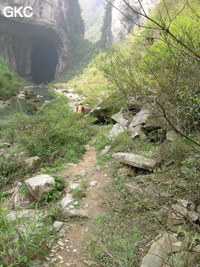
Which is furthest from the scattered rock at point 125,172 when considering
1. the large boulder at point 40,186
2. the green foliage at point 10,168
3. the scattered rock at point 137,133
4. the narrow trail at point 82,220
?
the green foliage at point 10,168

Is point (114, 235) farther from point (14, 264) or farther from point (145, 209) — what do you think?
point (14, 264)

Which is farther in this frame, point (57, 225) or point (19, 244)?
point (57, 225)

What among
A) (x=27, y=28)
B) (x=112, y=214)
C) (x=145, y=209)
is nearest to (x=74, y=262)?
(x=112, y=214)

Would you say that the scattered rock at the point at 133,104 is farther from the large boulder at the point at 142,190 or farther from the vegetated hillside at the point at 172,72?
the large boulder at the point at 142,190

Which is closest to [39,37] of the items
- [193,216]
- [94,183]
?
[94,183]

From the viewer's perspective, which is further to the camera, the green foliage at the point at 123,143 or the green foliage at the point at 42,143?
the green foliage at the point at 123,143

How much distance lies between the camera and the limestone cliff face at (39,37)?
1703 inches

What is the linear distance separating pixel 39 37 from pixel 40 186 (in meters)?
55.7

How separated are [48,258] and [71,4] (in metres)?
77.8

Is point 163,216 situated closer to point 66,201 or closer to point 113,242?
point 113,242

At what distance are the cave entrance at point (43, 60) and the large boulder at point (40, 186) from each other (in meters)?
55.3

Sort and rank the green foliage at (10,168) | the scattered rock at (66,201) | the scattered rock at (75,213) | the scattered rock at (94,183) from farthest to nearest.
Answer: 1. the green foliage at (10,168)
2. the scattered rock at (94,183)
3. the scattered rock at (66,201)
4. the scattered rock at (75,213)

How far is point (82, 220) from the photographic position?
3090 mm

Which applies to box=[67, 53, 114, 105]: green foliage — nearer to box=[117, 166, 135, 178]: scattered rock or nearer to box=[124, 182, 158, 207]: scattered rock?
box=[117, 166, 135, 178]: scattered rock
